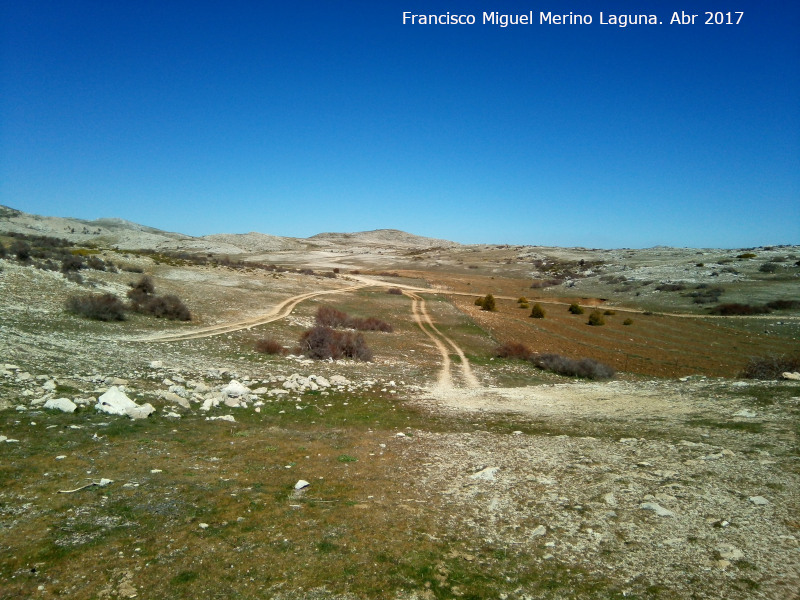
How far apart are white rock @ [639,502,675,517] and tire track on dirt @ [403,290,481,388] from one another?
11.4 metres

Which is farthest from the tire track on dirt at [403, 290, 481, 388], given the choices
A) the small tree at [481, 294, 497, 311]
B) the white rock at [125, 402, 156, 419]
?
the white rock at [125, 402, 156, 419]

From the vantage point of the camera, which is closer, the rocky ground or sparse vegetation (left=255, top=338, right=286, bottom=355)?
the rocky ground

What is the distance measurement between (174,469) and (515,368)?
60.6ft

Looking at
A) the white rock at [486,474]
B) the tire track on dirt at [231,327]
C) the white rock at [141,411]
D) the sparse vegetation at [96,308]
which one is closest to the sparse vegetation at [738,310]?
the tire track on dirt at [231,327]

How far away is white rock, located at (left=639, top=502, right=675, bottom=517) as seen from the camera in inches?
284

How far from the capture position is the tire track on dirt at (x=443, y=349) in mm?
20047

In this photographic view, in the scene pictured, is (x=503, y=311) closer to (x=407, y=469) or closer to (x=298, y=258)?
(x=407, y=469)

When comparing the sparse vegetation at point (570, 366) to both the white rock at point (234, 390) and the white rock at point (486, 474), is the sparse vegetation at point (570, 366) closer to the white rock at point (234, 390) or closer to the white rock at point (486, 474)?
the white rock at point (486, 474)

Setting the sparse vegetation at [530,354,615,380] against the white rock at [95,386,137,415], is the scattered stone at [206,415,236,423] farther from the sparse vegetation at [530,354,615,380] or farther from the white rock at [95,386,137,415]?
the sparse vegetation at [530,354,615,380]

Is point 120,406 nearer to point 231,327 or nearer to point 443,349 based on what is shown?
point 231,327

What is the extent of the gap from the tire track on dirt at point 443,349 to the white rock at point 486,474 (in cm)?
962

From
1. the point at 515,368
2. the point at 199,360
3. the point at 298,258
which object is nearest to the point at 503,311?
the point at 515,368

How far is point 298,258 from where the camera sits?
129750 millimetres

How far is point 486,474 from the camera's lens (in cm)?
881
